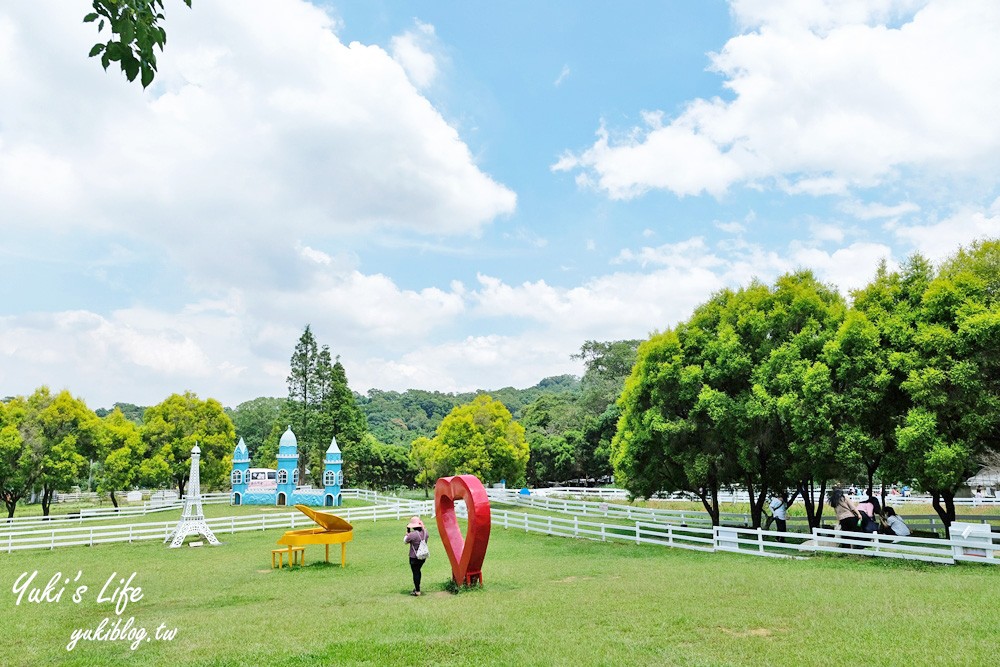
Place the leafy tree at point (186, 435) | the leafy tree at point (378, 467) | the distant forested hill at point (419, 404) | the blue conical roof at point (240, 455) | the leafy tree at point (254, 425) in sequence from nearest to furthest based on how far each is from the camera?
1. the leafy tree at point (186, 435)
2. the blue conical roof at point (240, 455)
3. the leafy tree at point (378, 467)
4. the leafy tree at point (254, 425)
5. the distant forested hill at point (419, 404)

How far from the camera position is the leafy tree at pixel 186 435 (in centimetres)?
4019

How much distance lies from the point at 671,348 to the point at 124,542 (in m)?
21.6

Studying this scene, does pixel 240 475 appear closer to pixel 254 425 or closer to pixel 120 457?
pixel 120 457

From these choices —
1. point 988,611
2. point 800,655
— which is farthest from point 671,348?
point 800,655

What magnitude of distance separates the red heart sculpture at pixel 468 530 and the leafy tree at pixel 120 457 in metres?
30.7

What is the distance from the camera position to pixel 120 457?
120 ft

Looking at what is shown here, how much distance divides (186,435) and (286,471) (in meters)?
7.04

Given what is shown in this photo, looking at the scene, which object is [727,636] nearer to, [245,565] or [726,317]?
[245,565]

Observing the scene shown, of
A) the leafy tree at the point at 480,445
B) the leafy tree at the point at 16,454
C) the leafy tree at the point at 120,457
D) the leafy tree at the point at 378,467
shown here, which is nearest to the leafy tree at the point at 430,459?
the leafy tree at the point at 480,445

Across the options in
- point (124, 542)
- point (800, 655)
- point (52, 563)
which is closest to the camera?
point (800, 655)

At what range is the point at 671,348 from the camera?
22391 millimetres

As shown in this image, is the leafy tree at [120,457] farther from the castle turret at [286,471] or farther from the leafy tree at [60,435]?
the castle turret at [286,471]

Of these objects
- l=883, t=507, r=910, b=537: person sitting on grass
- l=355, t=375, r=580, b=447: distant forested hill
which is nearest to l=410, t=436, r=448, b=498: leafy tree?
l=883, t=507, r=910, b=537: person sitting on grass

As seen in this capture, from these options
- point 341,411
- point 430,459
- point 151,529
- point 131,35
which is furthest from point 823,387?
point 341,411
